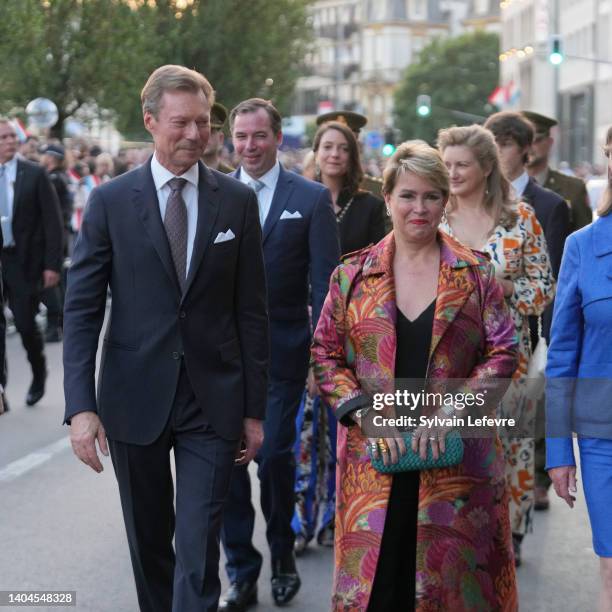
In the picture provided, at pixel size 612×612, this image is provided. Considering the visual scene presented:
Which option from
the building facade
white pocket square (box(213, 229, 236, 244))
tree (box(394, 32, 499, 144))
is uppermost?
white pocket square (box(213, 229, 236, 244))

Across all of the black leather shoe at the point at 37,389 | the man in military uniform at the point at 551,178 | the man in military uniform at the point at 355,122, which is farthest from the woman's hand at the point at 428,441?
the black leather shoe at the point at 37,389

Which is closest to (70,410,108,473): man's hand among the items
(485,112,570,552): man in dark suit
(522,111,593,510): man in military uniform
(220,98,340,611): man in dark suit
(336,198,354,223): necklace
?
(220,98,340,611): man in dark suit

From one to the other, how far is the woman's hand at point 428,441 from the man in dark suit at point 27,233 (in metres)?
7.85

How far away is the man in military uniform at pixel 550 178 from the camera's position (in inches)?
380

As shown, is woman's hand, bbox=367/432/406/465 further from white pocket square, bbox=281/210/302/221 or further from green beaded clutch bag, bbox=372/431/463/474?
white pocket square, bbox=281/210/302/221

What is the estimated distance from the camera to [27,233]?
506 inches

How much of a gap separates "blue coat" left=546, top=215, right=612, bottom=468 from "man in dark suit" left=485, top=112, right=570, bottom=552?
3.19 metres

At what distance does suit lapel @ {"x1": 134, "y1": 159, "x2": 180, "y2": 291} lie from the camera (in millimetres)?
5016

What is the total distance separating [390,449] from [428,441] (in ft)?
0.40

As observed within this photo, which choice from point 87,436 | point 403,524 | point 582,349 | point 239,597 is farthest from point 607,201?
point 239,597

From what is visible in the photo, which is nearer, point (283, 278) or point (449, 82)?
point (283, 278)

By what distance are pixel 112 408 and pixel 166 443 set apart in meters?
0.21

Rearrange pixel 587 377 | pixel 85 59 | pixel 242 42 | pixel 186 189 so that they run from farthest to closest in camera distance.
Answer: pixel 242 42, pixel 85 59, pixel 186 189, pixel 587 377

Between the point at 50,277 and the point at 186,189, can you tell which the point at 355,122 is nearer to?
the point at 50,277
